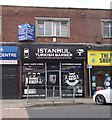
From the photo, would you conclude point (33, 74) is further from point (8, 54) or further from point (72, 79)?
point (72, 79)

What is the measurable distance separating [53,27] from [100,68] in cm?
481

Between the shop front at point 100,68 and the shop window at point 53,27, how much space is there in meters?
2.59

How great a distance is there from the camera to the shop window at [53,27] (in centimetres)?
2778

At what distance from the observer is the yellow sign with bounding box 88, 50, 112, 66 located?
1099 inches

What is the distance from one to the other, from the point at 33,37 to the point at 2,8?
3.13 m

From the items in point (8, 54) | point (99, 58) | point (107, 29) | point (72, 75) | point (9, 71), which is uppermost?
point (107, 29)

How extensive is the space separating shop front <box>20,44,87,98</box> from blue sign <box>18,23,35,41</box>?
1.92ft

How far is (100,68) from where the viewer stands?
28078 mm

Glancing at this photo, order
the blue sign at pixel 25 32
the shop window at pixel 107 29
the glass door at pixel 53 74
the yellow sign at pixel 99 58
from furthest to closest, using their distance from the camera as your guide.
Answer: the shop window at pixel 107 29, the yellow sign at pixel 99 58, the glass door at pixel 53 74, the blue sign at pixel 25 32

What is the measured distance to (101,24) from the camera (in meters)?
28.5

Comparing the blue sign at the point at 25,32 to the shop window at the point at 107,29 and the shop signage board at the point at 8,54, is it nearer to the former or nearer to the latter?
the shop signage board at the point at 8,54

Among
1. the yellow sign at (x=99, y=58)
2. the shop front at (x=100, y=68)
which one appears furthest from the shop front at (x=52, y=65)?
the shop front at (x=100, y=68)

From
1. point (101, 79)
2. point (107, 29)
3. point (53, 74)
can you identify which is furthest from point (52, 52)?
point (107, 29)

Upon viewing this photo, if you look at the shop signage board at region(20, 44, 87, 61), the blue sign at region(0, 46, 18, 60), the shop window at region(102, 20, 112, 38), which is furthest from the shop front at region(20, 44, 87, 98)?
the shop window at region(102, 20, 112, 38)
